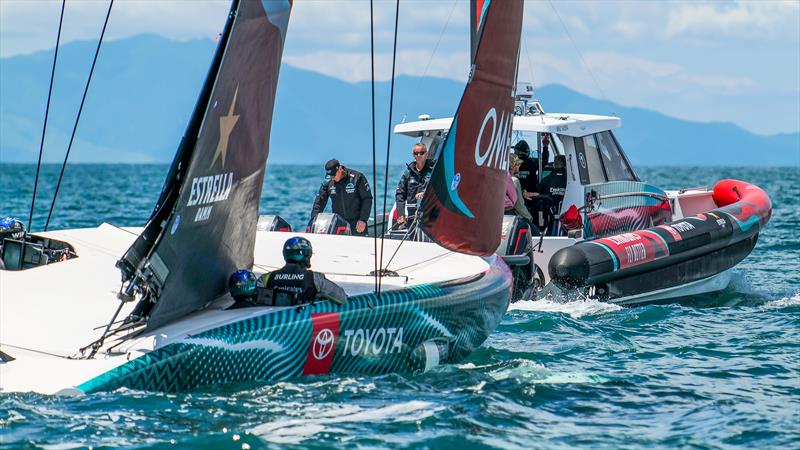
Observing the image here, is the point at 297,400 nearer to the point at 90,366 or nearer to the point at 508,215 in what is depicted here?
the point at 90,366

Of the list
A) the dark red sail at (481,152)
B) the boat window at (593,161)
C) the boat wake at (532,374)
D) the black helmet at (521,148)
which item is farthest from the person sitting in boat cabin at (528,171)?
the boat wake at (532,374)

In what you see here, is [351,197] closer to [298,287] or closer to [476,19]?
[476,19]

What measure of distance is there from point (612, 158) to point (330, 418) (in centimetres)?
744

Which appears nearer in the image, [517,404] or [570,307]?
[517,404]

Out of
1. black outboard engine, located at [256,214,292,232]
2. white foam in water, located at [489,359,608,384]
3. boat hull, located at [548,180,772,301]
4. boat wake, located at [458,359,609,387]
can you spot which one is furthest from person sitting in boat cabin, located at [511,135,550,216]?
white foam in water, located at [489,359,608,384]

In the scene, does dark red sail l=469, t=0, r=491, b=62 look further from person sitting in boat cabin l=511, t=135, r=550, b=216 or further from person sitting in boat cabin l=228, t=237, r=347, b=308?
person sitting in boat cabin l=511, t=135, r=550, b=216

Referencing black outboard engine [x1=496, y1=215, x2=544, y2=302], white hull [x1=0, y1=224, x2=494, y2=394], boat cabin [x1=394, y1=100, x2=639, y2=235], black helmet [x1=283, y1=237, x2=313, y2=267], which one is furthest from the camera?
boat cabin [x1=394, y1=100, x2=639, y2=235]

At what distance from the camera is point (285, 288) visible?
693 cm

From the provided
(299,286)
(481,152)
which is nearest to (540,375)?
(299,286)

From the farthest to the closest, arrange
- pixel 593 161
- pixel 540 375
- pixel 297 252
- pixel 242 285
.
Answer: pixel 593 161
pixel 540 375
pixel 297 252
pixel 242 285

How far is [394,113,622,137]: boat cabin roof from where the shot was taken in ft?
39.2

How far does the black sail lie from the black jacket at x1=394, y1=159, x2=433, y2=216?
12.6 feet

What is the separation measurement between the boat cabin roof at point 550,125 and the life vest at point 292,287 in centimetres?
525

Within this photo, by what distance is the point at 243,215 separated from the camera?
718cm
